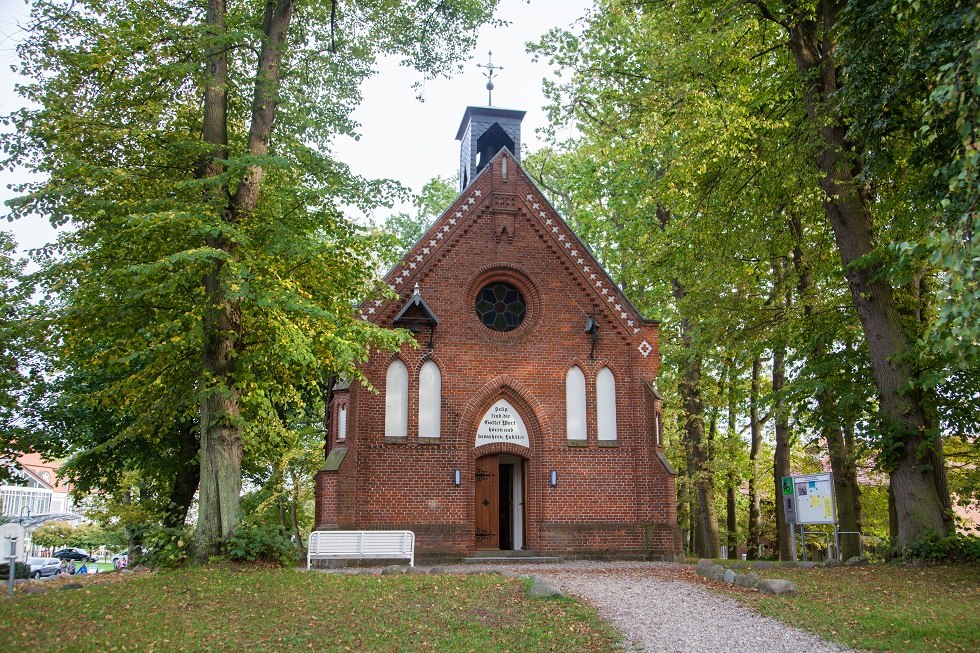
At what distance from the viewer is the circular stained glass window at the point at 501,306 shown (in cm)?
2016

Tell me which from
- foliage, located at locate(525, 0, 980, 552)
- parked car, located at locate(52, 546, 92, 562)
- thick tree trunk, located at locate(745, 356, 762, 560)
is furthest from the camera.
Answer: parked car, located at locate(52, 546, 92, 562)

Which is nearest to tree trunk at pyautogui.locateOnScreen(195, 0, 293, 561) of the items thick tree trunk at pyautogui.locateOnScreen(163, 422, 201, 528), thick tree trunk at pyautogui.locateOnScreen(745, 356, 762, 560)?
thick tree trunk at pyautogui.locateOnScreen(163, 422, 201, 528)

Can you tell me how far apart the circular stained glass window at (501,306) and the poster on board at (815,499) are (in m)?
7.58

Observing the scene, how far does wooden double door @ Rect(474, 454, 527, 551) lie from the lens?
19.5 m

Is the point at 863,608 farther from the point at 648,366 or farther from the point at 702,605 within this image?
the point at 648,366

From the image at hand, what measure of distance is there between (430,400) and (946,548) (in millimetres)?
10911

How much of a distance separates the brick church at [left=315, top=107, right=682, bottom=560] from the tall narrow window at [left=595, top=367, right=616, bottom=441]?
0.03 meters

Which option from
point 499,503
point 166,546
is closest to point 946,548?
point 499,503

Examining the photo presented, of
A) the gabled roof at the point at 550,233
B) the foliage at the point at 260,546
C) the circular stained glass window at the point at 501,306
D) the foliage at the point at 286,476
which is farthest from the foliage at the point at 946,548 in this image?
the foliage at the point at 286,476

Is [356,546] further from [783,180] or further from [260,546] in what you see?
[783,180]

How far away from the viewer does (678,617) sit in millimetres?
10719

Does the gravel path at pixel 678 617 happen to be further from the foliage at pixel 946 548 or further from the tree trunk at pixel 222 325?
the tree trunk at pixel 222 325

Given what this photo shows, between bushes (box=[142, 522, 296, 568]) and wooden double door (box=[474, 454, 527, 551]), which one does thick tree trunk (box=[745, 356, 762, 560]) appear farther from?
bushes (box=[142, 522, 296, 568])

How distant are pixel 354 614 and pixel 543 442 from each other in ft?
32.0
